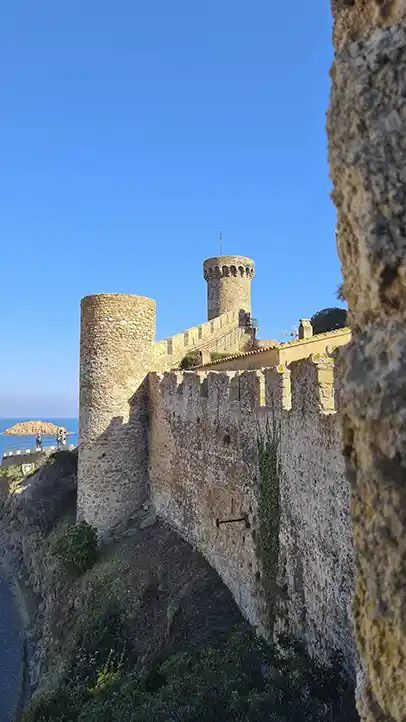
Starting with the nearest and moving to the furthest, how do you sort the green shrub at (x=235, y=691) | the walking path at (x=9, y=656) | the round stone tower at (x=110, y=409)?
the green shrub at (x=235, y=691)
the walking path at (x=9, y=656)
the round stone tower at (x=110, y=409)

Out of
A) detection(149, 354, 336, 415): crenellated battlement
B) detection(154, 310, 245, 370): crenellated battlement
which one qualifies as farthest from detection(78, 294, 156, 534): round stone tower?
detection(154, 310, 245, 370): crenellated battlement

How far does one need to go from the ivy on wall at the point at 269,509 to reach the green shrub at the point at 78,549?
6574mm

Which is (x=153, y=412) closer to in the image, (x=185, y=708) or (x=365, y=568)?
(x=185, y=708)

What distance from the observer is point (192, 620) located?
362 inches

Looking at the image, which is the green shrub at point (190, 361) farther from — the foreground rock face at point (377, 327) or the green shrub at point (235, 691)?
the foreground rock face at point (377, 327)

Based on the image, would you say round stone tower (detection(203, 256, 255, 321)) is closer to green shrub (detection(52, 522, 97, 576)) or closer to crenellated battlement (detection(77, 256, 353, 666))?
crenellated battlement (detection(77, 256, 353, 666))

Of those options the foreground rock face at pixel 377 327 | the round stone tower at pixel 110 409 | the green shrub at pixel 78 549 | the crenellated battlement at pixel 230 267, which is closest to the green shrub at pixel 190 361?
the round stone tower at pixel 110 409

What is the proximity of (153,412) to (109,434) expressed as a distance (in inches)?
53.3

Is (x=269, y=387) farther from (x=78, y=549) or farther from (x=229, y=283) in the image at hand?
(x=229, y=283)

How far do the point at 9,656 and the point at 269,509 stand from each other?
33.4ft

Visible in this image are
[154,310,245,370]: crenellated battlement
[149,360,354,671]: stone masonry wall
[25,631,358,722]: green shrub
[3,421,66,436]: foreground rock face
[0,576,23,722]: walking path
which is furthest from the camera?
[3,421,66,436]: foreground rock face

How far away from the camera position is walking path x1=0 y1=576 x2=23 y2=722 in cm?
1184

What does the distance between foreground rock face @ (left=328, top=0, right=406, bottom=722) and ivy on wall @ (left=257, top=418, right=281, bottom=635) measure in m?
6.25

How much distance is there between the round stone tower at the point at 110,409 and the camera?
14211 mm
